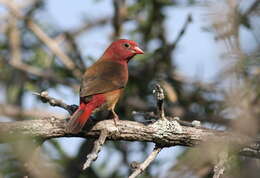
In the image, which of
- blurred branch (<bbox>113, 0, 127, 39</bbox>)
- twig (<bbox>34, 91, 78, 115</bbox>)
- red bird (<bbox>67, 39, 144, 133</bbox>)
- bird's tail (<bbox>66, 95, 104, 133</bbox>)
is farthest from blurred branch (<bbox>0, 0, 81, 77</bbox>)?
twig (<bbox>34, 91, 78, 115</bbox>)

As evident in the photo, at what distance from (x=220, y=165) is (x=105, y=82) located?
196 centimetres

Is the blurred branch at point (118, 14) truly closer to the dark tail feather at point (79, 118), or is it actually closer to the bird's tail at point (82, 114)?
the bird's tail at point (82, 114)

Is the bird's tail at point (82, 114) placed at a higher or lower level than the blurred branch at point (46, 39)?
lower

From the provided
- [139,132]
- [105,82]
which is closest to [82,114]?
[139,132]

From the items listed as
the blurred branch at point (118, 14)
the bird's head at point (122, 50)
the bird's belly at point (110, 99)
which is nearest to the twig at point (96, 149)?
the bird's belly at point (110, 99)

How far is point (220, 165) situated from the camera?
348 cm

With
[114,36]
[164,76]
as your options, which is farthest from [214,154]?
[114,36]

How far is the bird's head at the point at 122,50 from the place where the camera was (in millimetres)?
6008

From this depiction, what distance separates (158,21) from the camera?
6.68m

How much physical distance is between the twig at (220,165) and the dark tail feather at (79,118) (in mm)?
1051

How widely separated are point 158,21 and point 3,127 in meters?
3.45

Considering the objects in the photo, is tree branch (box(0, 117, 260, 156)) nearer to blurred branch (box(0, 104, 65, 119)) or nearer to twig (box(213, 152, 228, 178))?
twig (box(213, 152, 228, 178))

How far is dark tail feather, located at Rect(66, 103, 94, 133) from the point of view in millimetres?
3860

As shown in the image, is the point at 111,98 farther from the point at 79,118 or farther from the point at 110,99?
the point at 79,118
